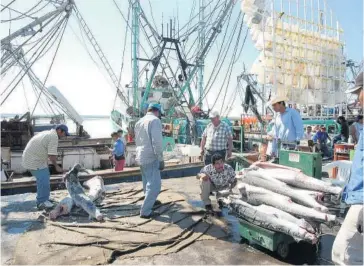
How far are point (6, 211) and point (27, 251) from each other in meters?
2.06

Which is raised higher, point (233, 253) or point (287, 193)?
point (287, 193)

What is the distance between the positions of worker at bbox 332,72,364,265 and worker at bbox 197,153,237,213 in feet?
9.19

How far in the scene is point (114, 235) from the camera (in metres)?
4.37

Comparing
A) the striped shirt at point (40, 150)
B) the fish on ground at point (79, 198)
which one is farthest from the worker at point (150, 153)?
the striped shirt at point (40, 150)

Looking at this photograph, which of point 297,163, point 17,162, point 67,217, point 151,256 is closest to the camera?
point 151,256

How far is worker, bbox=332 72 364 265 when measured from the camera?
2.38 metres

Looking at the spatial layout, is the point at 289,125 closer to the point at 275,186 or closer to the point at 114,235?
the point at 275,186

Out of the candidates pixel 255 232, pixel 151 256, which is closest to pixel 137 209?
pixel 151 256

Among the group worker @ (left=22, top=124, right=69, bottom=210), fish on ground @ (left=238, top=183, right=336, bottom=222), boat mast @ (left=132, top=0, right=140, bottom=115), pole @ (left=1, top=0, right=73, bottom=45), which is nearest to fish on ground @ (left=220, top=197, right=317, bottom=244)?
fish on ground @ (left=238, top=183, right=336, bottom=222)

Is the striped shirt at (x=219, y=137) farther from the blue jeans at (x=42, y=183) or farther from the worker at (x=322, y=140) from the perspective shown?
the worker at (x=322, y=140)

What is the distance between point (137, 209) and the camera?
18.5 ft

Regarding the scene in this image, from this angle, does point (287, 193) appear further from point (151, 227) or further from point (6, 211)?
point (6, 211)

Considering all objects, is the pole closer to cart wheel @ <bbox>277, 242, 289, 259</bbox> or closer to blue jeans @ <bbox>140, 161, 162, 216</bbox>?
blue jeans @ <bbox>140, 161, 162, 216</bbox>

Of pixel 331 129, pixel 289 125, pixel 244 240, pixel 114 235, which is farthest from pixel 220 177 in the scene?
pixel 331 129
